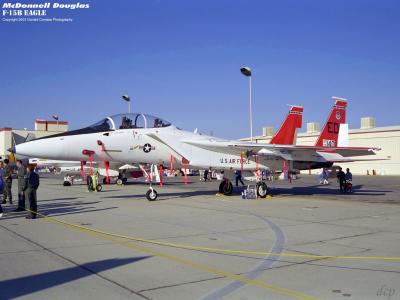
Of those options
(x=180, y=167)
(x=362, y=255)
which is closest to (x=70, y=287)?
(x=362, y=255)

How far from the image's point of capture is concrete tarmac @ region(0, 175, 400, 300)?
4.67 m

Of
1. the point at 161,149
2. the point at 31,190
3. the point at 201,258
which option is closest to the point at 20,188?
the point at 31,190

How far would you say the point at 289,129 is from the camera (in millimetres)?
19969

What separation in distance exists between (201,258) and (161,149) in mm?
9722

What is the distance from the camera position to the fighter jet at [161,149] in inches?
545

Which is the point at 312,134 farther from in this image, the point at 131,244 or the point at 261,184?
the point at 131,244

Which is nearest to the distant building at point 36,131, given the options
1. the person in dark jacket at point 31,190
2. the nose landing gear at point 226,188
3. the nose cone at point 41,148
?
the nose landing gear at point 226,188

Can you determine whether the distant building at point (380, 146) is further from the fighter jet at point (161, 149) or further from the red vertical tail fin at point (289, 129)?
the fighter jet at point (161, 149)

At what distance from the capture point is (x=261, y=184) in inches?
698

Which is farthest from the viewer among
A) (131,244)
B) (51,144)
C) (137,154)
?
(137,154)

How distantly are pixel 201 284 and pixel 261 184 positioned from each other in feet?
43.0

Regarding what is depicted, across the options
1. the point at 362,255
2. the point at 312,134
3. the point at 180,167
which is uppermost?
the point at 312,134

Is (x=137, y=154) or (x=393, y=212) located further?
(x=137, y=154)

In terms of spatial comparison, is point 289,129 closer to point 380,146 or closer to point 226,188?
point 226,188
